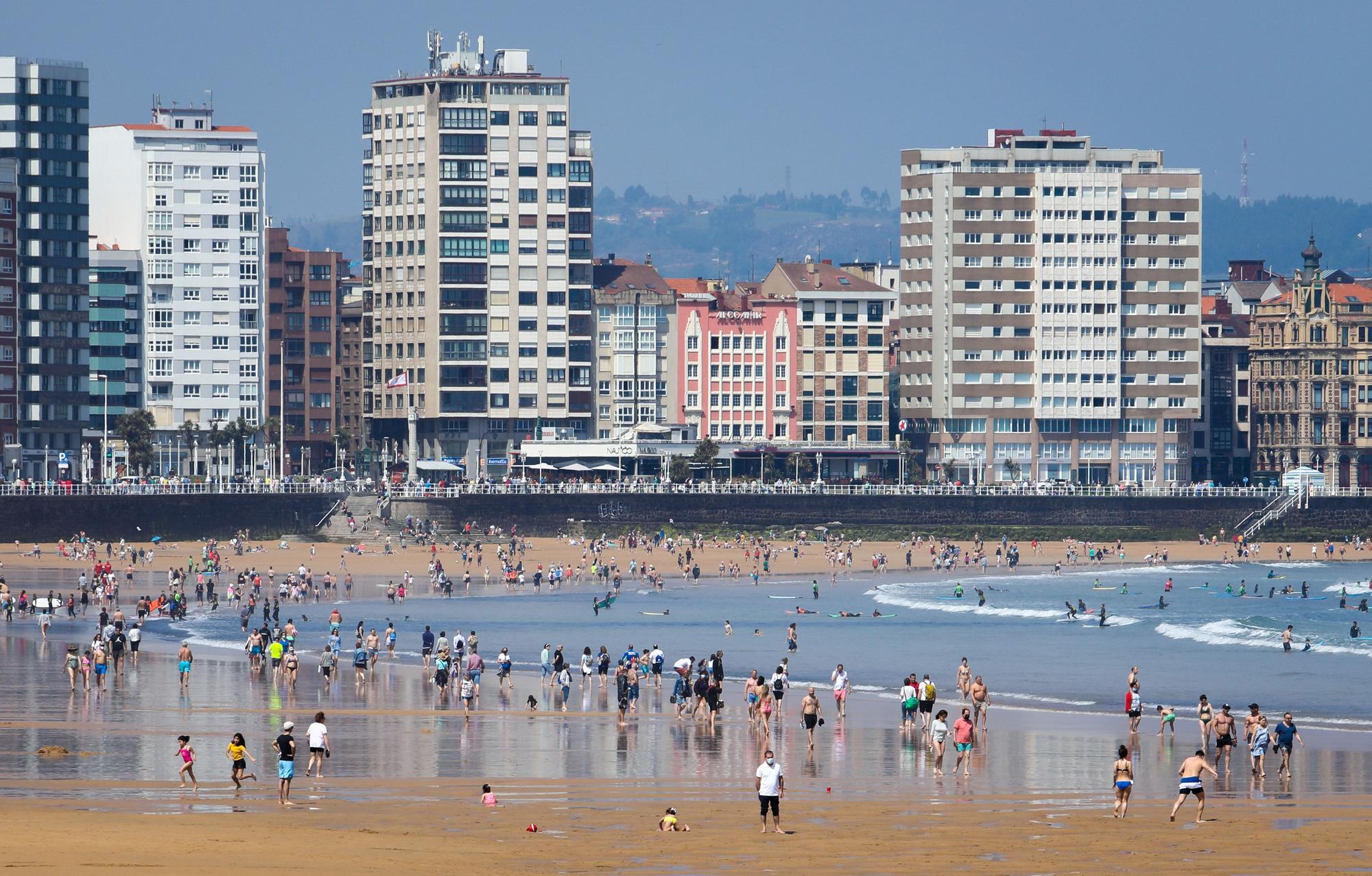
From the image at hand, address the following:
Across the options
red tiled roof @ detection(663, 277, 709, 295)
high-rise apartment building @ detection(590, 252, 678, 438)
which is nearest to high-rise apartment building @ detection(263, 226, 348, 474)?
high-rise apartment building @ detection(590, 252, 678, 438)

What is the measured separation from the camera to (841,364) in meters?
151

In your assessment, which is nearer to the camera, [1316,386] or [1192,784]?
[1192,784]

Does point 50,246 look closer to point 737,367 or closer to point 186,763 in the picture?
point 737,367

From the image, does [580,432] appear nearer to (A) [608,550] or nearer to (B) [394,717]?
(A) [608,550]

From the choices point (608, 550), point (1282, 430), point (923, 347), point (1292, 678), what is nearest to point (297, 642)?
point (1292, 678)

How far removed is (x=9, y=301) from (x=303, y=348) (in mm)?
34419

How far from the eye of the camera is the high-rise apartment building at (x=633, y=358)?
5979 inches

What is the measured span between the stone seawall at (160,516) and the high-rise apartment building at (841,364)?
1862 inches

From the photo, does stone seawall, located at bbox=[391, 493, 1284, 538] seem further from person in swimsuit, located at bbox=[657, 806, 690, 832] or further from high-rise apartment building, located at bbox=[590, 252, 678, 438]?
person in swimsuit, located at bbox=[657, 806, 690, 832]

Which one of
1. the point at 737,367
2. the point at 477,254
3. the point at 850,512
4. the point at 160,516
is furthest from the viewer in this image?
the point at 737,367

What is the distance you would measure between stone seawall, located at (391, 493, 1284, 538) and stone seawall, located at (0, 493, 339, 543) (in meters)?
6.62

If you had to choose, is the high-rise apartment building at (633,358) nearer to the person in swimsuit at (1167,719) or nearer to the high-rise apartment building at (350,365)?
the high-rise apartment building at (350,365)

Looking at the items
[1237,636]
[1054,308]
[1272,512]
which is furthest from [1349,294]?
[1237,636]

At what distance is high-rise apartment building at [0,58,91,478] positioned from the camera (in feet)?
416
